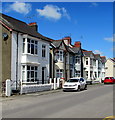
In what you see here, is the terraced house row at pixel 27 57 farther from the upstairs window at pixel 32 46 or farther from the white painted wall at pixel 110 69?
the white painted wall at pixel 110 69

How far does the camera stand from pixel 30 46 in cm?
2295

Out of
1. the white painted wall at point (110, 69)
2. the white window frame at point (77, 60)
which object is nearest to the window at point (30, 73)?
the white window frame at point (77, 60)

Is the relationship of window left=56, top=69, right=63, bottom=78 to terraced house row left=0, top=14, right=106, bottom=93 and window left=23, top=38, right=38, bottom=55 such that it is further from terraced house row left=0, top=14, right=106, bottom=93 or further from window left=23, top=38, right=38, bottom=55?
window left=23, top=38, right=38, bottom=55

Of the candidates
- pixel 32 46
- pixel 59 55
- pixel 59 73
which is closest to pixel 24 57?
pixel 32 46

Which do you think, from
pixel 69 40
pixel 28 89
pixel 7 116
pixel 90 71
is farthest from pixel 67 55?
pixel 7 116

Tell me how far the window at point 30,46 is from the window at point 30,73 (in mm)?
1863

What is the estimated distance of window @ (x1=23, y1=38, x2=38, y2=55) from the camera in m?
22.4

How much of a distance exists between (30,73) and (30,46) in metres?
3.23

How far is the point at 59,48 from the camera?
31.5m

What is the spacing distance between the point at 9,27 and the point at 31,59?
4568mm

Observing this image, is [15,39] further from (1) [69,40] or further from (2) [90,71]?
(2) [90,71]

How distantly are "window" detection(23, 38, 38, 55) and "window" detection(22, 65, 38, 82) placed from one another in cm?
186

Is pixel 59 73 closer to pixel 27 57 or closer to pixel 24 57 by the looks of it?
pixel 27 57

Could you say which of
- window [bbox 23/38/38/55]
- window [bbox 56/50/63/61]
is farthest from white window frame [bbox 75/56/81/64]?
window [bbox 23/38/38/55]
